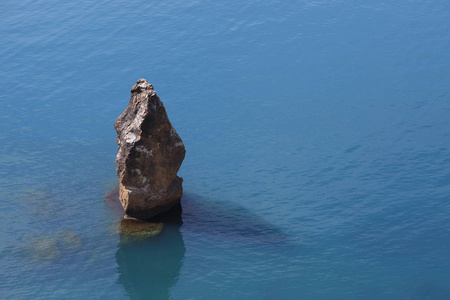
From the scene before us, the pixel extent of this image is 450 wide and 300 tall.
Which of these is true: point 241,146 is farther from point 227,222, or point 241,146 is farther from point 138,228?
point 138,228

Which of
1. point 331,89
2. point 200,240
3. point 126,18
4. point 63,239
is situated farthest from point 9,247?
point 126,18

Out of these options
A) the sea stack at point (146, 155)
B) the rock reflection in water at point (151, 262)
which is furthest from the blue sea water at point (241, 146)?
the sea stack at point (146, 155)

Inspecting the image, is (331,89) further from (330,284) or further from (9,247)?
(9,247)

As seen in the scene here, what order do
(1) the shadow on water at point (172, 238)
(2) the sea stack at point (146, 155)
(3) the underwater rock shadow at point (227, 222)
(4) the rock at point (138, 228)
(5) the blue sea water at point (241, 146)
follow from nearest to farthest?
(1) the shadow on water at point (172, 238) → (5) the blue sea water at point (241, 146) → (2) the sea stack at point (146, 155) → (3) the underwater rock shadow at point (227, 222) → (4) the rock at point (138, 228)

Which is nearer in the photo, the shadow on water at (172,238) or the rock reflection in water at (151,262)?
the rock reflection in water at (151,262)

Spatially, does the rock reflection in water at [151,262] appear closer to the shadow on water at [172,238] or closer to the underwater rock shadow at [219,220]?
the shadow on water at [172,238]

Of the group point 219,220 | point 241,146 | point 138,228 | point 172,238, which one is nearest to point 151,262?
point 172,238
